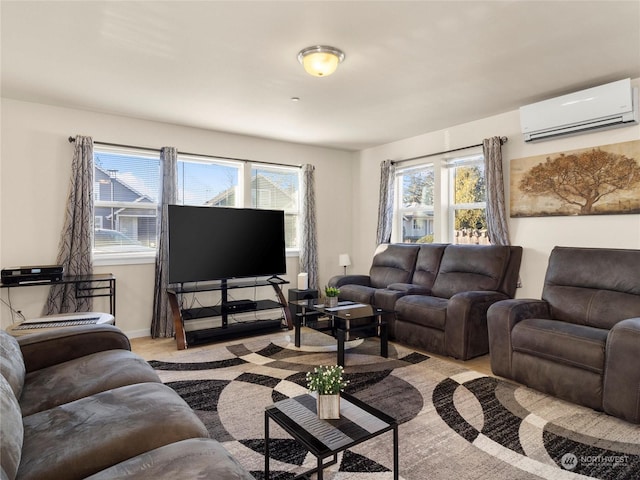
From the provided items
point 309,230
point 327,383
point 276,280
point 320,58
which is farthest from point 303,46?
point 309,230

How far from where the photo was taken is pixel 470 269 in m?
4.04

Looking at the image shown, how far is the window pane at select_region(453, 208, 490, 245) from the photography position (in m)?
4.50

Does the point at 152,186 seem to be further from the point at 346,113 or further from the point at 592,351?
the point at 592,351

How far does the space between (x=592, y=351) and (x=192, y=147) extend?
14.8ft

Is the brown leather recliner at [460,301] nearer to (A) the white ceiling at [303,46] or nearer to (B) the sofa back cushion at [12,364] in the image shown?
(A) the white ceiling at [303,46]

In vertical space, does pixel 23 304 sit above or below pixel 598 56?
below

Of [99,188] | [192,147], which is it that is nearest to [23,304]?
[99,188]

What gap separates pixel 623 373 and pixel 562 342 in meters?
0.37

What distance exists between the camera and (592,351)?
2430 mm

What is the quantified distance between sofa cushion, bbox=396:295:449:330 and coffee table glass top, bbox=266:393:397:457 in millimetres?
1976

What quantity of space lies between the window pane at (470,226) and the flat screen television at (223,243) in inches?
89.8

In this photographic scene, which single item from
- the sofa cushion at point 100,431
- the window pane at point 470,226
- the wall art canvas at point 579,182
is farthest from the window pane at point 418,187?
the sofa cushion at point 100,431

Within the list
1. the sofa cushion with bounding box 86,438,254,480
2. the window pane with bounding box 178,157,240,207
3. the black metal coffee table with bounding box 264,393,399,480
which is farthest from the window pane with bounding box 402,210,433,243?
the sofa cushion with bounding box 86,438,254,480

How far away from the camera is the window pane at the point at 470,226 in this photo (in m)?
4.50
